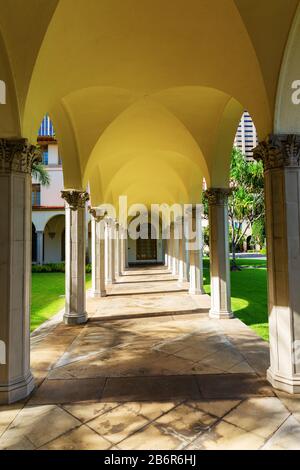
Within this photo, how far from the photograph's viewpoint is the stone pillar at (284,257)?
431 centimetres

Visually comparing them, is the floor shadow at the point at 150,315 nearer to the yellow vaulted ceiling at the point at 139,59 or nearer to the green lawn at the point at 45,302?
the green lawn at the point at 45,302

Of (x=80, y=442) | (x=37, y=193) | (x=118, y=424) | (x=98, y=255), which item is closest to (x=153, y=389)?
(x=118, y=424)

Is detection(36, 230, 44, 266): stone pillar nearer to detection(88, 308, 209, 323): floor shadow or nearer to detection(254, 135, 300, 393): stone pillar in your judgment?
detection(88, 308, 209, 323): floor shadow

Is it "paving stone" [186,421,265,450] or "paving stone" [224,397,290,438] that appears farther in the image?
"paving stone" [224,397,290,438]

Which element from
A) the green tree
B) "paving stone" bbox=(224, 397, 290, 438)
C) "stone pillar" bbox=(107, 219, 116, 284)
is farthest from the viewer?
the green tree

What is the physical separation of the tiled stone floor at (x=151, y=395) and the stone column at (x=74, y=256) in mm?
700

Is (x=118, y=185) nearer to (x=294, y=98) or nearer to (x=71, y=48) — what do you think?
(x=71, y=48)

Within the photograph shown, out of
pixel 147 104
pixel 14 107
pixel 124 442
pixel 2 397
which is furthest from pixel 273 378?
pixel 147 104

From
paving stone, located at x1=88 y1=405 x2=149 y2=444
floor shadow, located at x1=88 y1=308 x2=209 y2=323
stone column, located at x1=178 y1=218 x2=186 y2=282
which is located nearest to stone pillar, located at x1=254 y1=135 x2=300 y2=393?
paving stone, located at x1=88 y1=405 x2=149 y2=444

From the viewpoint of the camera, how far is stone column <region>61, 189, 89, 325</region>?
840 centimetres

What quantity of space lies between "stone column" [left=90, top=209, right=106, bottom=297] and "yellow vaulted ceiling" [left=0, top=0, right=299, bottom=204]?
5.31m

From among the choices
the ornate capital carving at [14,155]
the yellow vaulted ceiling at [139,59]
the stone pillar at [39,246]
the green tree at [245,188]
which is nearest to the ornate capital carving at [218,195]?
the yellow vaulted ceiling at [139,59]

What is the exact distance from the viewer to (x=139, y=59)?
5387 mm

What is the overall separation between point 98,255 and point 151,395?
8989 mm
